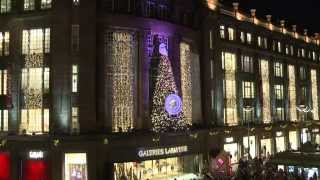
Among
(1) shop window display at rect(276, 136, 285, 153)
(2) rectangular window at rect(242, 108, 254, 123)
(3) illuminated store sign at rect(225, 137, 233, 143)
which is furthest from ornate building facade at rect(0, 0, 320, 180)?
(1) shop window display at rect(276, 136, 285, 153)

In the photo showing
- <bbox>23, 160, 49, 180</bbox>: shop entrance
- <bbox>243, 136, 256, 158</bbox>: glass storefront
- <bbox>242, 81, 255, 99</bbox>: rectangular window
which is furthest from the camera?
<bbox>242, 81, 255, 99</bbox>: rectangular window

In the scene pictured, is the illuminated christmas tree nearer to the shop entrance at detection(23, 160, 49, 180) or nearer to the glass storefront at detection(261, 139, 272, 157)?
the shop entrance at detection(23, 160, 49, 180)

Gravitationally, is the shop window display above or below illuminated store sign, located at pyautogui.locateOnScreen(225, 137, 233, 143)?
below

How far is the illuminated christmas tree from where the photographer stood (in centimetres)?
4856

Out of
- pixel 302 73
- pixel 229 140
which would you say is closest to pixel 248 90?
pixel 229 140

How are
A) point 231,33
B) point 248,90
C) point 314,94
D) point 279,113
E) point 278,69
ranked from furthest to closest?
point 314,94, point 278,69, point 279,113, point 248,90, point 231,33

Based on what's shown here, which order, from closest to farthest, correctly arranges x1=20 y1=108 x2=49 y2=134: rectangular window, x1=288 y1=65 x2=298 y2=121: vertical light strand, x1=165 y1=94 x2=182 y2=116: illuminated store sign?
x1=20 y1=108 x2=49 y2=134: rectangular window
x1=165 y1=94 x2=182 y2=116: illuminated store sign
x1=288 y1=65 x2=298 y2=121: vertical light strand

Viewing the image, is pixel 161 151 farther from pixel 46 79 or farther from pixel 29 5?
pixel 29 5

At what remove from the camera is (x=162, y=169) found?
51531mm

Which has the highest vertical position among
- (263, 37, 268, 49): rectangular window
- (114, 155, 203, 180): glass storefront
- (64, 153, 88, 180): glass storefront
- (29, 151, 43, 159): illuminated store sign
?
(263, 37, 268, 49): rectangular window

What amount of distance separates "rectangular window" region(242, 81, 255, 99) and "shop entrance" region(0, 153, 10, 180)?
115 feet

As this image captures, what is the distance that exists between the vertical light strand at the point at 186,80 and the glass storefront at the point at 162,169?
442 cm

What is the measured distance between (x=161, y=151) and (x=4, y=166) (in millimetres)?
14779

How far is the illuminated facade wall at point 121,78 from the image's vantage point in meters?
46.2
